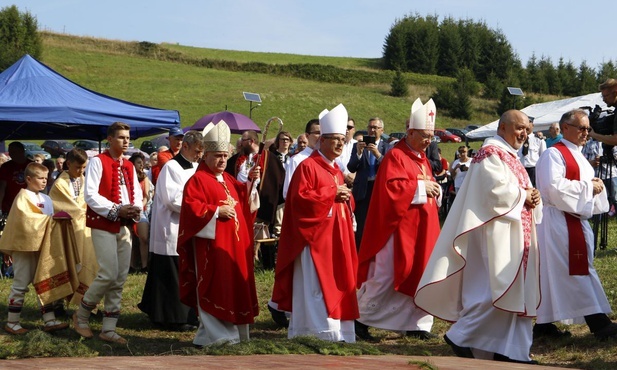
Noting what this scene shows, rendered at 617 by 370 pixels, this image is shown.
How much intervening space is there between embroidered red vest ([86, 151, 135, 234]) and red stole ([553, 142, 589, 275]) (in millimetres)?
3798

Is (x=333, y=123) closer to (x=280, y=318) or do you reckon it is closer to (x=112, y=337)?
(x=280, y=318)

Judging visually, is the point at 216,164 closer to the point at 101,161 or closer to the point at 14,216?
the point at 101,161

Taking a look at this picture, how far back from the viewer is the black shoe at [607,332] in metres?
7.46

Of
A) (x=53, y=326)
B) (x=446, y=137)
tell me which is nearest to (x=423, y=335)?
(x=53, y=326)

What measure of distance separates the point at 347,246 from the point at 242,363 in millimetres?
4177

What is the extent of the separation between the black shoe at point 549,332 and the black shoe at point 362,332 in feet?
4.81

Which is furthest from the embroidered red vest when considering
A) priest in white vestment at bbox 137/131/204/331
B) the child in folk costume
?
the child in folk costume

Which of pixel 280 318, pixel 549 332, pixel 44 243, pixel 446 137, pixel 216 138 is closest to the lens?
pixel 216 138

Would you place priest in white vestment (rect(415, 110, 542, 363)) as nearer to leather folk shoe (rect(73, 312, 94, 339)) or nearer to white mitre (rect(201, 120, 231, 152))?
white mitre (rect(201, 120, 231, 152))

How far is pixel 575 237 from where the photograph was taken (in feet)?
24.6

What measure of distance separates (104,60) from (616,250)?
56.1 metres

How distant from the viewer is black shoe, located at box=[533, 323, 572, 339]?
7.89 meters

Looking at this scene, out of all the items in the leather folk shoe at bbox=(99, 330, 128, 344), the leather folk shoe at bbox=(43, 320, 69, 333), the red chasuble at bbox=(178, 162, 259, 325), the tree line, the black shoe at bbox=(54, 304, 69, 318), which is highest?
the tree line

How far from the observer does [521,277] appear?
6.71 meters
